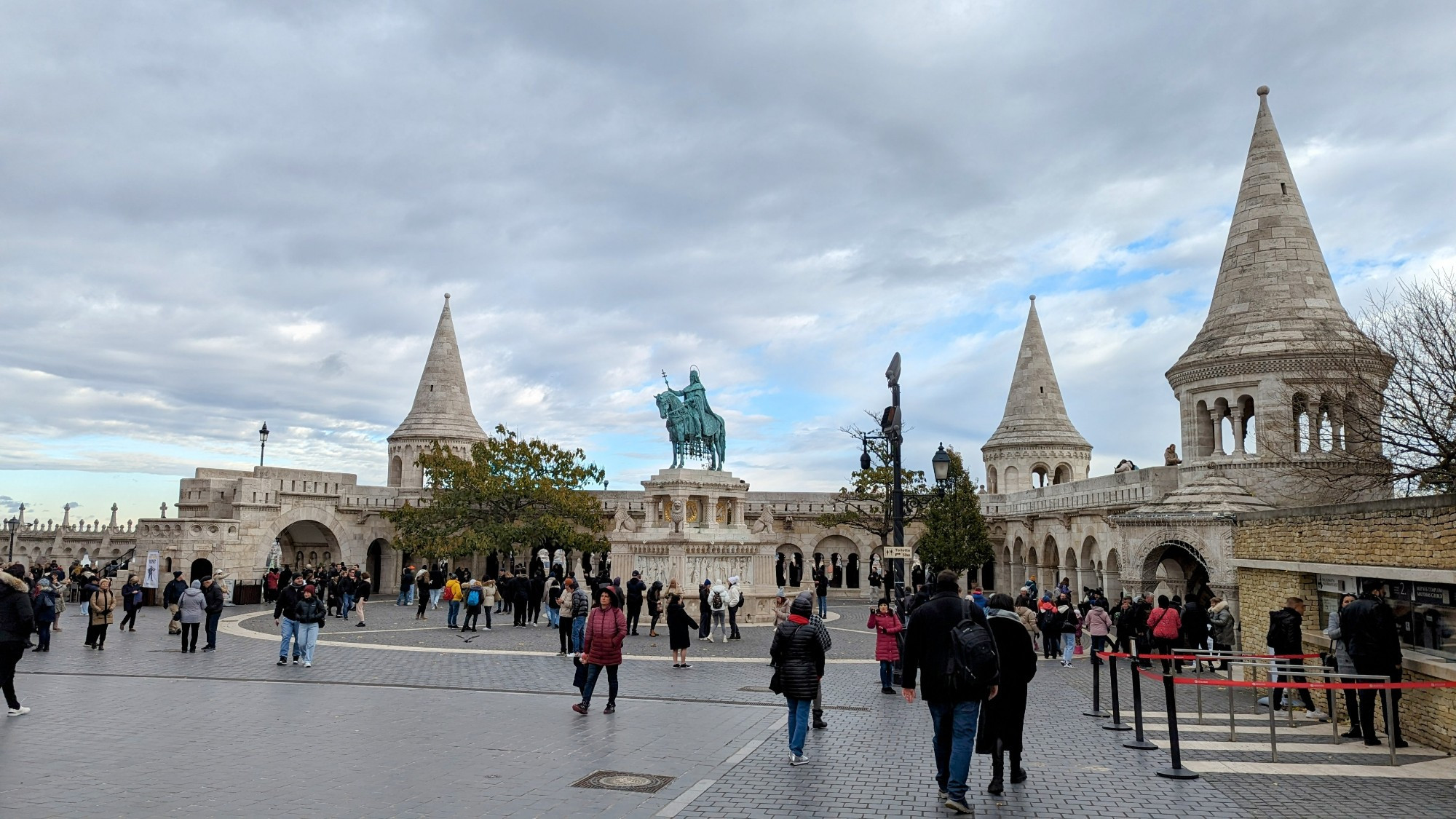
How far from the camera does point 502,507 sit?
3803 cm

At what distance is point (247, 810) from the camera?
6711 mm

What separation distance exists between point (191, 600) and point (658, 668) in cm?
777

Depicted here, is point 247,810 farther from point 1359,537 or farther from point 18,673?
point 1359,537

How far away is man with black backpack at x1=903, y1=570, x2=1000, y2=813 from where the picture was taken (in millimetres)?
7027

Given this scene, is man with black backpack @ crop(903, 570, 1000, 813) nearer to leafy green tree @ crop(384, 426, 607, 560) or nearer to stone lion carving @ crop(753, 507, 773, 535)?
stone lion carving @ crop(753, 507, 773, 535)

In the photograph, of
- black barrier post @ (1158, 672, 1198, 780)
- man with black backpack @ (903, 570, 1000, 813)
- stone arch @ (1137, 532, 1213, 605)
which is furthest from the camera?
stone arch @ (1137, 532, 1213, 605)

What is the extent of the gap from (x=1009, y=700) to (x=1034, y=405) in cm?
4023

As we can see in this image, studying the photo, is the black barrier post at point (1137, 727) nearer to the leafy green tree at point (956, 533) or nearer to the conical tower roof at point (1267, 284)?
the conical tower roof at point (1267, 284)

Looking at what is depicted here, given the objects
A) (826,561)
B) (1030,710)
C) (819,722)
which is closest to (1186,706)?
(1030,710)

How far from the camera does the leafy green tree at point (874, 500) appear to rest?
1527 inches

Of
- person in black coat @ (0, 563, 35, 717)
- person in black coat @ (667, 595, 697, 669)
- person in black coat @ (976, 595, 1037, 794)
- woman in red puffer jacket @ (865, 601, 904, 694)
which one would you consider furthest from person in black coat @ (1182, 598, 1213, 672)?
person in black coat @ (0, 563, 35, 717)

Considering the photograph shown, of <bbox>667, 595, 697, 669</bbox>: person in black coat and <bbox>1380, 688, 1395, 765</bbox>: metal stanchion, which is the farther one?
<bbox>667, 595, 697, 669</bbox>: person in black coat

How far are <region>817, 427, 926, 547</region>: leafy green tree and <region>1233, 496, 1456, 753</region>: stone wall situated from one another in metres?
22.3

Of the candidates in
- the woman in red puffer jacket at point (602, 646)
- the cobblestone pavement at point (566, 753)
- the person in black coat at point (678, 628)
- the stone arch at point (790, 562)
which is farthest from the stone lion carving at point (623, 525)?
the stone arch at point (790, 562)
